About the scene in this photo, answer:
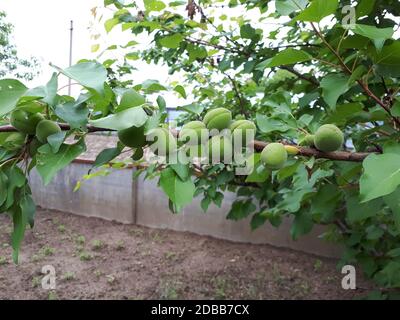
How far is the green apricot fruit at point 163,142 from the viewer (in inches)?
22.7

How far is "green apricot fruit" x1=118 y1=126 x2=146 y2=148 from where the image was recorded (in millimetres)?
581

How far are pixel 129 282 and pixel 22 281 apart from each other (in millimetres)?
914

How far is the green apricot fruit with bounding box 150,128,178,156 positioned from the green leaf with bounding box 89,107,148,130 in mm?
32

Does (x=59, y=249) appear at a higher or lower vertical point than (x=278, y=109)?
lower

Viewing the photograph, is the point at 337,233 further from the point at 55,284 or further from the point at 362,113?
the point at 55,284

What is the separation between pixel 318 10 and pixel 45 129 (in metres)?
0.50

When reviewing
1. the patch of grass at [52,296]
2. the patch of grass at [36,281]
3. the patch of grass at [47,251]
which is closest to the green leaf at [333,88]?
the patch of grass at [52,296]

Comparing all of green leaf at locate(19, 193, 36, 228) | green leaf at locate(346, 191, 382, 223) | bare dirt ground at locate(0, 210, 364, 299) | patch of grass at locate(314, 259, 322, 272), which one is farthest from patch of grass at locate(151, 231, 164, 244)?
green leaf at locate(19, 193, 36, 228)

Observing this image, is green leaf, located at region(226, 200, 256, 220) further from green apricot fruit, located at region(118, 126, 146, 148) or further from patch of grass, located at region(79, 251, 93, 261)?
patch of grass, located at region(79, 251, 93, 261)

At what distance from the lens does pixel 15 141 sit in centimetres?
64

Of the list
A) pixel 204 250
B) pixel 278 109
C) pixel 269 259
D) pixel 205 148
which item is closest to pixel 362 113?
pixel 278 109

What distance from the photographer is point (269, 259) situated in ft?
11.6

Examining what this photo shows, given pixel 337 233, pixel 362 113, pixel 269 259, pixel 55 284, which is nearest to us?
pixel 362 113

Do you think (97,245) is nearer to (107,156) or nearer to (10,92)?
(107,156)
